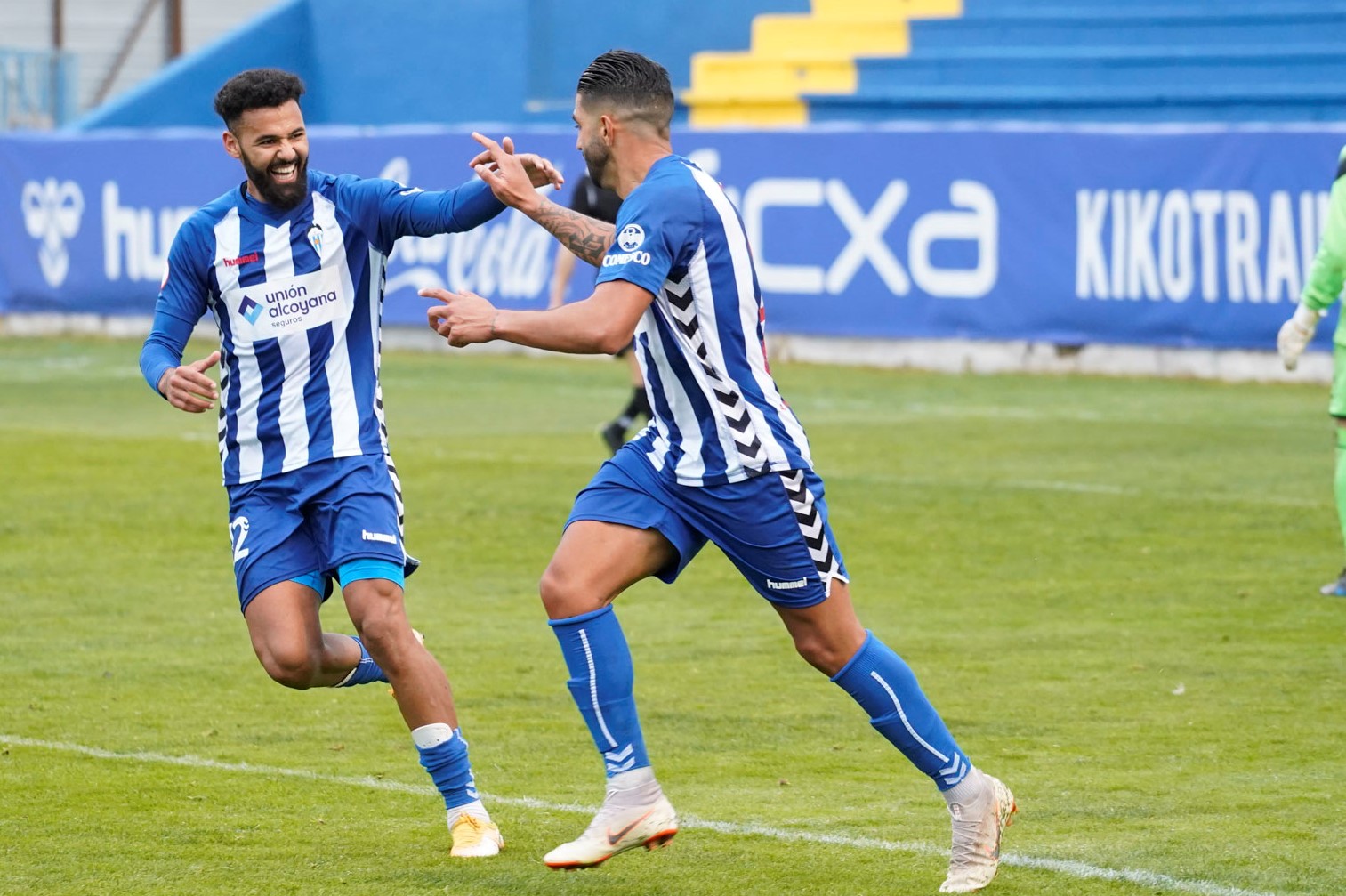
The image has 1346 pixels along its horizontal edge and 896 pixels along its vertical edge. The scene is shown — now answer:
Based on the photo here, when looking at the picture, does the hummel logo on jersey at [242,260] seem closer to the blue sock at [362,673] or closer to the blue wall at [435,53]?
the blue sock at [362,673]

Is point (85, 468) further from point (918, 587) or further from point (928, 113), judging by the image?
point (928, 113)

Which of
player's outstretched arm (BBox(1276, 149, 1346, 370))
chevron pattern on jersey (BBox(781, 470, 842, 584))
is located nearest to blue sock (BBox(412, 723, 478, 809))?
chevron pattern on jersey (BBox(781, 470, 842, 584))

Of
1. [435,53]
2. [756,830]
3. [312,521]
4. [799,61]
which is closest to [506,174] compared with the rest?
[312,521]

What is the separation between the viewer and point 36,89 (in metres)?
35.0

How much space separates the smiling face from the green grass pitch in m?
1.72

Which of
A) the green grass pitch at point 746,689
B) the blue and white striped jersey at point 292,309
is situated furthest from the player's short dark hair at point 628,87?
the green grass pitch at point 746,689

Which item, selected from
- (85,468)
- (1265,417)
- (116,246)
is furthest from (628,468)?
(116,246)

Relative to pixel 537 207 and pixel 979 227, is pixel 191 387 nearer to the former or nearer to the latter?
pixel 537 207

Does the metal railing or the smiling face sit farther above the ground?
the smiling face

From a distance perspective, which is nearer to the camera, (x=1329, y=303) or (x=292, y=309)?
(x=292, y=309)

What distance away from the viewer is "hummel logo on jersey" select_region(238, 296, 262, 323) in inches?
241

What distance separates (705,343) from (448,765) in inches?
52.8

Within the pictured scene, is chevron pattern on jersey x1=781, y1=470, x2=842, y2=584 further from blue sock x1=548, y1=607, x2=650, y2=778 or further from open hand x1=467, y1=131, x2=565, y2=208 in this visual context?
open hand x1=467, y1=131, x2=565, y2=208

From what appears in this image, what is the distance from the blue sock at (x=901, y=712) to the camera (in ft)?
18.1
